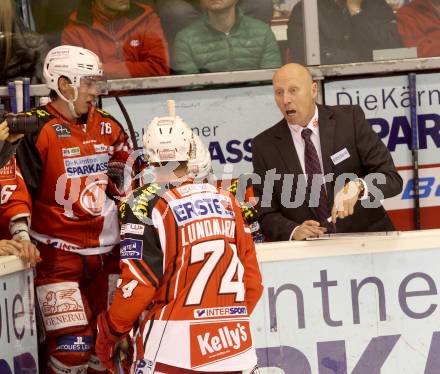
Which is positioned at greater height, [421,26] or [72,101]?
[421,26]

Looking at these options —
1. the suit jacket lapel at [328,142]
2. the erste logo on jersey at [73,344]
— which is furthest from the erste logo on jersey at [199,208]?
the suit jacket lapel at [328,142]

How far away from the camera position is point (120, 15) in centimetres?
730

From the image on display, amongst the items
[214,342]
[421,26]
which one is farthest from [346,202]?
[421,26]

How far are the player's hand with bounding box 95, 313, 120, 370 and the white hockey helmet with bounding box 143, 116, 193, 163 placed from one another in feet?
2.30

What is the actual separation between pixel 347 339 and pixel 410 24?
9.09ft

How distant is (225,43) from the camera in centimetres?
736

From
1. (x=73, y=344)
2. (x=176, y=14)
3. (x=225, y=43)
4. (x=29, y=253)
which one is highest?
(x=176, y=14)

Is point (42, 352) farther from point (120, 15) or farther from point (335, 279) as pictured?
point (120, 15)

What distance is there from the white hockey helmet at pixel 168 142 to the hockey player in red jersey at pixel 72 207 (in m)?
1.05

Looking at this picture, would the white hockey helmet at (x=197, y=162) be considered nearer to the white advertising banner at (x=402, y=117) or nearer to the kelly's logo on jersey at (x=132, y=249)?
the kelly's logo on jersey at (x=132, y=249)

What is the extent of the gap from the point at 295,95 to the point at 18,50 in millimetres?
1961

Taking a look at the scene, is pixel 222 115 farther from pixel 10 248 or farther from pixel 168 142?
pixel 168 142

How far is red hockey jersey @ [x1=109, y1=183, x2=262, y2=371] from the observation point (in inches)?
179

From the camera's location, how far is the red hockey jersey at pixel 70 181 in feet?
18.6
